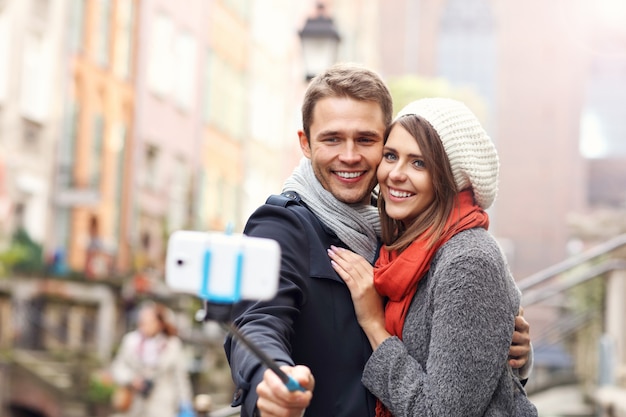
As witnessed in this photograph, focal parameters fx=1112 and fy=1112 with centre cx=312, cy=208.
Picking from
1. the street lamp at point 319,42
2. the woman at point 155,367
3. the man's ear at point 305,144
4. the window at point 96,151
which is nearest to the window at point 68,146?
the window at point 96,151

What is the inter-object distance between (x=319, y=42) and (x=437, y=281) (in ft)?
24.0

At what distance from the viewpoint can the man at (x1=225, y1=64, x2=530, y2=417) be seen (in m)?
2.56

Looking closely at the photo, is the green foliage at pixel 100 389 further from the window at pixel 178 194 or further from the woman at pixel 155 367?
the window at pixel 178 194

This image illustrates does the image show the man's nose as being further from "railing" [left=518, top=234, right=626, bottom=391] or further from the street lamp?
the street lamp

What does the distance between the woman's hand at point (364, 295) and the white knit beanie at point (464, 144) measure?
1.06ft

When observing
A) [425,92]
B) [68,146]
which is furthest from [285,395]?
[425,92]

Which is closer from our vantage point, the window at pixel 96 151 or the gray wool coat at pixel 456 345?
the gray wool coat at pixel 456 345

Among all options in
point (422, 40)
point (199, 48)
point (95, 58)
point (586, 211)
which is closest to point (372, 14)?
point (422, 40)

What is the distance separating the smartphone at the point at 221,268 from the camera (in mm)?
1822

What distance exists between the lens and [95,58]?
789 inches

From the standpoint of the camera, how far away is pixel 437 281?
263cm

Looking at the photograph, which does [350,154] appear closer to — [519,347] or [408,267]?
[408,267]

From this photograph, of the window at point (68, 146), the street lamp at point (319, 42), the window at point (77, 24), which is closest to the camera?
the street lamp at point (319, 42)

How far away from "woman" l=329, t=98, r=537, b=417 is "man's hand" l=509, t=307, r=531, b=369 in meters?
0.11
